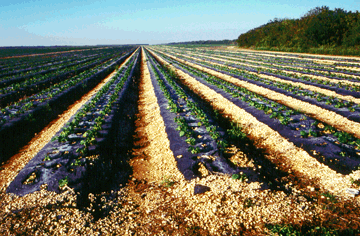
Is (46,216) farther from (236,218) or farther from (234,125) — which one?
(234,125)

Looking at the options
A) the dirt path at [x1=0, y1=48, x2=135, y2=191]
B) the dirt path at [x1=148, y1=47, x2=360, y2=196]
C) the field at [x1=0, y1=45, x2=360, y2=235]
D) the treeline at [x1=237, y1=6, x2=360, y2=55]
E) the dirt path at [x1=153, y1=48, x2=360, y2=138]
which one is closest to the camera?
the field at [x1=0, y1=45, x2=360, y2=235]

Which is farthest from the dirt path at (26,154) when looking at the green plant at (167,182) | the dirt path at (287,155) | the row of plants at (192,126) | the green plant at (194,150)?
the dirt path at (287,155)

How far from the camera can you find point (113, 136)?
9039 millimetres

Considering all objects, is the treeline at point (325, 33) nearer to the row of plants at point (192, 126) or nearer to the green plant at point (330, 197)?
the row of plants at point (192, 126)

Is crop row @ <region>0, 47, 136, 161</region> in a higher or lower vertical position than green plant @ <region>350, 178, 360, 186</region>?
higher

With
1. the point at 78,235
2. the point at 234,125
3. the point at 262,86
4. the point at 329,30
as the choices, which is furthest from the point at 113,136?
the point at 329,30

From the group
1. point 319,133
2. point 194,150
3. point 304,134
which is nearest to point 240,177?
point 194,150

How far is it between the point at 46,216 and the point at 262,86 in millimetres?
16319

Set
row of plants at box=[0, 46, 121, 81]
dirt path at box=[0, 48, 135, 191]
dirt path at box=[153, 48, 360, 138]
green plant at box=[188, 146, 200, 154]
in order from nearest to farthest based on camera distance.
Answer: dirt path at box=[0, 48, 135, 191]
green plant at box=[188, 146, 200, 154]
dirt path at box=[153, 48, 360, 138]
row of plants at box=[0, 46, 121, 81]

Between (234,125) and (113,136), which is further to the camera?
(234,125)

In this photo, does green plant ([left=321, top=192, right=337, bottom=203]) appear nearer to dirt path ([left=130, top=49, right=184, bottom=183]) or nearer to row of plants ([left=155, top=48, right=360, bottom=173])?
row of plants ([left=155, top=48, right=360, bottom=173])

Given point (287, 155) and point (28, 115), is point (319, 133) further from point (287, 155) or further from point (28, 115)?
point (28, 115)

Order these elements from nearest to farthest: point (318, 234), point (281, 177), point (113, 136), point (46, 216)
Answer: point (318, 234) < point (46, 216) < point (281, 177) < point (113, 136)

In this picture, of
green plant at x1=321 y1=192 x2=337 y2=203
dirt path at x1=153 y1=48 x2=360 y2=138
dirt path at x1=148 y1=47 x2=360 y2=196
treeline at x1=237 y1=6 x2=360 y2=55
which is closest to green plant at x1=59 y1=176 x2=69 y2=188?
dirt path at x1=148 y1=47 x2=360 y2=196
